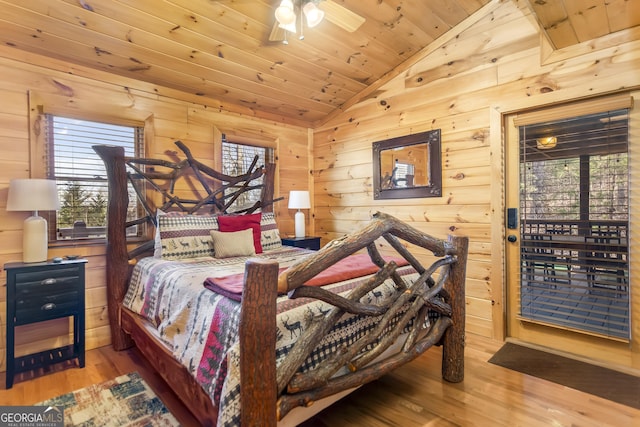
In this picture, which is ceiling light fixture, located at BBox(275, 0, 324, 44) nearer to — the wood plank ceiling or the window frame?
the wood plank ceiling

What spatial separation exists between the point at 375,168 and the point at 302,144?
4.01ft

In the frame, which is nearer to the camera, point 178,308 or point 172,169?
→ point 178,308

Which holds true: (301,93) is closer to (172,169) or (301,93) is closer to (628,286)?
(172,169)

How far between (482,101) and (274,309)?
9.23 feet

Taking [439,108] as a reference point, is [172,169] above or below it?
below

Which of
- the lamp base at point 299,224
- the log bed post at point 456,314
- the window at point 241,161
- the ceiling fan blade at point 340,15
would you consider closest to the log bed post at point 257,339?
the log bed post at point 456,314

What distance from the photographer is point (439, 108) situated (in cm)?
324

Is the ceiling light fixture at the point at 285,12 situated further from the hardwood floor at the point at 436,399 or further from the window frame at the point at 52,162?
the hardwood floor at the point at 436,399

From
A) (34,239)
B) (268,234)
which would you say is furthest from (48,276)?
(268,234)

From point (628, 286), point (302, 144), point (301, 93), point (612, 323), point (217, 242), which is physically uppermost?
point (301, 93)

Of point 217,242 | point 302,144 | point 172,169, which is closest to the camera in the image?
point 217,242

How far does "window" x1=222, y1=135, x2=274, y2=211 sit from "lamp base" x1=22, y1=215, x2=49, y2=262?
5.64 feet

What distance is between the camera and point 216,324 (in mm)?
1475

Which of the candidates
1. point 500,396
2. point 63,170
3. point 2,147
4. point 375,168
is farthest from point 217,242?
point 500,396
